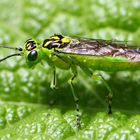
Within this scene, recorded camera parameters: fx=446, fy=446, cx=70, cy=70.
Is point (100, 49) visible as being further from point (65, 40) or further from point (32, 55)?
point (32, 55)

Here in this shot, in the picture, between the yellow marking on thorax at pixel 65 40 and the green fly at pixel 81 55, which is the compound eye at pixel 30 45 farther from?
the yellow marking on thorax at pixel 65 40

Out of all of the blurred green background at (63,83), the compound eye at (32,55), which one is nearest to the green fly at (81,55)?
the compound eye at (32,55)

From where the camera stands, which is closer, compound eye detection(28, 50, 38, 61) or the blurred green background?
the blurred green background

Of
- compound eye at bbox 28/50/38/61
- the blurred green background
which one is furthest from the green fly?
the blurred green background

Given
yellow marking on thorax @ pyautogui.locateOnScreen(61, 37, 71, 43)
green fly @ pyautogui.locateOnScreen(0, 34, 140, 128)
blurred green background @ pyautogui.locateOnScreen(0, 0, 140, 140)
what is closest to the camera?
blurred green background @ pyautogui.locateOnScreen(0, 0, 140, 140)

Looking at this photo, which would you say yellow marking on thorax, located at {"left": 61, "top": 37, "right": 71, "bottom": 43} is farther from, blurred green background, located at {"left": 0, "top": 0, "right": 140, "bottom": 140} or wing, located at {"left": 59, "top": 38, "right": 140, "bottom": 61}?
blurred green background, located at {"left": 0, "top": 0, "right": 140, "bottom": 140}
